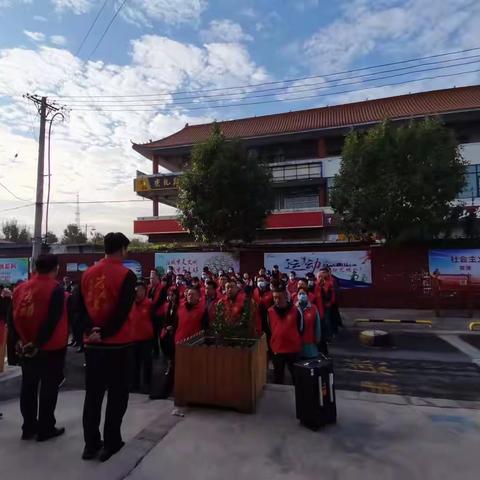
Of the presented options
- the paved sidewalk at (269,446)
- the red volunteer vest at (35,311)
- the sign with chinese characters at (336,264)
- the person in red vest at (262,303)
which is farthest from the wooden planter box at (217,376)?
the sign with chinese characters at (336,264)

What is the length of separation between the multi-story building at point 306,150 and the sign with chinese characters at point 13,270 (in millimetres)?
10107

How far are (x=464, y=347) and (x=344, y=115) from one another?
918 inches

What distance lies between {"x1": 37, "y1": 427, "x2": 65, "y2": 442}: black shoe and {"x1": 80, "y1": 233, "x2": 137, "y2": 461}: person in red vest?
585 millimetres

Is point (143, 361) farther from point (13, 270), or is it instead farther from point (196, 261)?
A: point (13, 270)

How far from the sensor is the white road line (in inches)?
333

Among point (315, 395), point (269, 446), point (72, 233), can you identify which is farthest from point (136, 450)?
point (72, 233)

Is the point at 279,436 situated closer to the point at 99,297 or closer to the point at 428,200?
the point at 99,297

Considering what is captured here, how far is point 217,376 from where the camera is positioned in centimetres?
471

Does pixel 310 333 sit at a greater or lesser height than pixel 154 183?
lesser


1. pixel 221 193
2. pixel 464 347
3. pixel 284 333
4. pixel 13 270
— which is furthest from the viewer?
pixel 13 270

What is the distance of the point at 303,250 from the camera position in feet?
54.0

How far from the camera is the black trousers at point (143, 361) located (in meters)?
6.26

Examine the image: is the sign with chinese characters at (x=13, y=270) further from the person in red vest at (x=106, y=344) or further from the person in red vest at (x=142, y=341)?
the person in red vest at (x=106, y=344)

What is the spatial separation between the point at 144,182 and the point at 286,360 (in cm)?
2842
